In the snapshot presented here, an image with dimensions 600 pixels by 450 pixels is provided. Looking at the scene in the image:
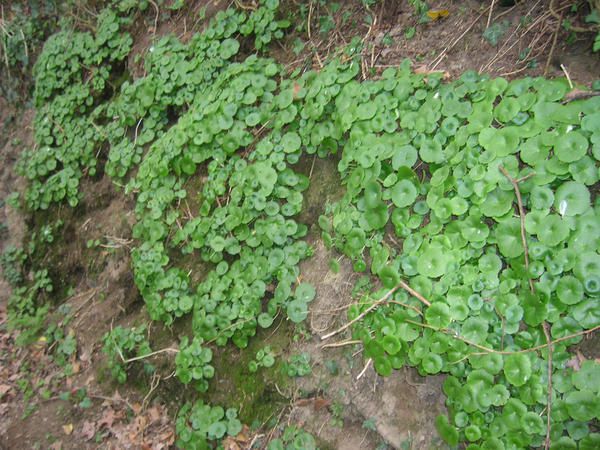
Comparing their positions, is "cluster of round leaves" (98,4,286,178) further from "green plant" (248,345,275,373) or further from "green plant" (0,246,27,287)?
"green plant" (248,345,275,373)

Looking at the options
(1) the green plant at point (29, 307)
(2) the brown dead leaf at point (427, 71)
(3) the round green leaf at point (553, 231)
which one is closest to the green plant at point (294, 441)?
(3) the round green leaf at point (553, 231)

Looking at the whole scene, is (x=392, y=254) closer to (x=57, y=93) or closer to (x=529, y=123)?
(x=529, y=123)

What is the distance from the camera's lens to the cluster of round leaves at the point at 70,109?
4.41 m

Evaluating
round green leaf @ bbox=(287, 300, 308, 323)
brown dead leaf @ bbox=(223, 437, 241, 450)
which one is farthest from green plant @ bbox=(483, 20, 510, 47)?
brown dead leaf @ bbox=(223, 437, 241, 450)

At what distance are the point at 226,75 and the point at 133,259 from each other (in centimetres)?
152

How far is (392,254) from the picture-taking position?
8.20ft

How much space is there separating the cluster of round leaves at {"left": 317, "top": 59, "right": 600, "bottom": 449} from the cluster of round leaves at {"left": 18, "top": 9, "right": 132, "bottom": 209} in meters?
2.92

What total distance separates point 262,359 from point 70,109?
332 centimetres

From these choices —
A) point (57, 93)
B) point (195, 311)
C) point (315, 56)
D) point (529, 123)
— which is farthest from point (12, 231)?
point (529, 123)

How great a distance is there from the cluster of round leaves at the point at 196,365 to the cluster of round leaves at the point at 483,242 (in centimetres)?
106

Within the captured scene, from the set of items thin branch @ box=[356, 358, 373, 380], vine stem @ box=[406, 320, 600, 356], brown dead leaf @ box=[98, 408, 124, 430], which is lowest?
brown dead leaf @ box=[98, 408, 124, 430]

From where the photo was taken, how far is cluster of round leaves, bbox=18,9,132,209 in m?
4.41

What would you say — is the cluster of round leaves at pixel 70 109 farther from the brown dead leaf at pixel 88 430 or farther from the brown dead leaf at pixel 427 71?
the brown dead leaf at pixel 427 71

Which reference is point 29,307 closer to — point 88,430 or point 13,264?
point 13,264
